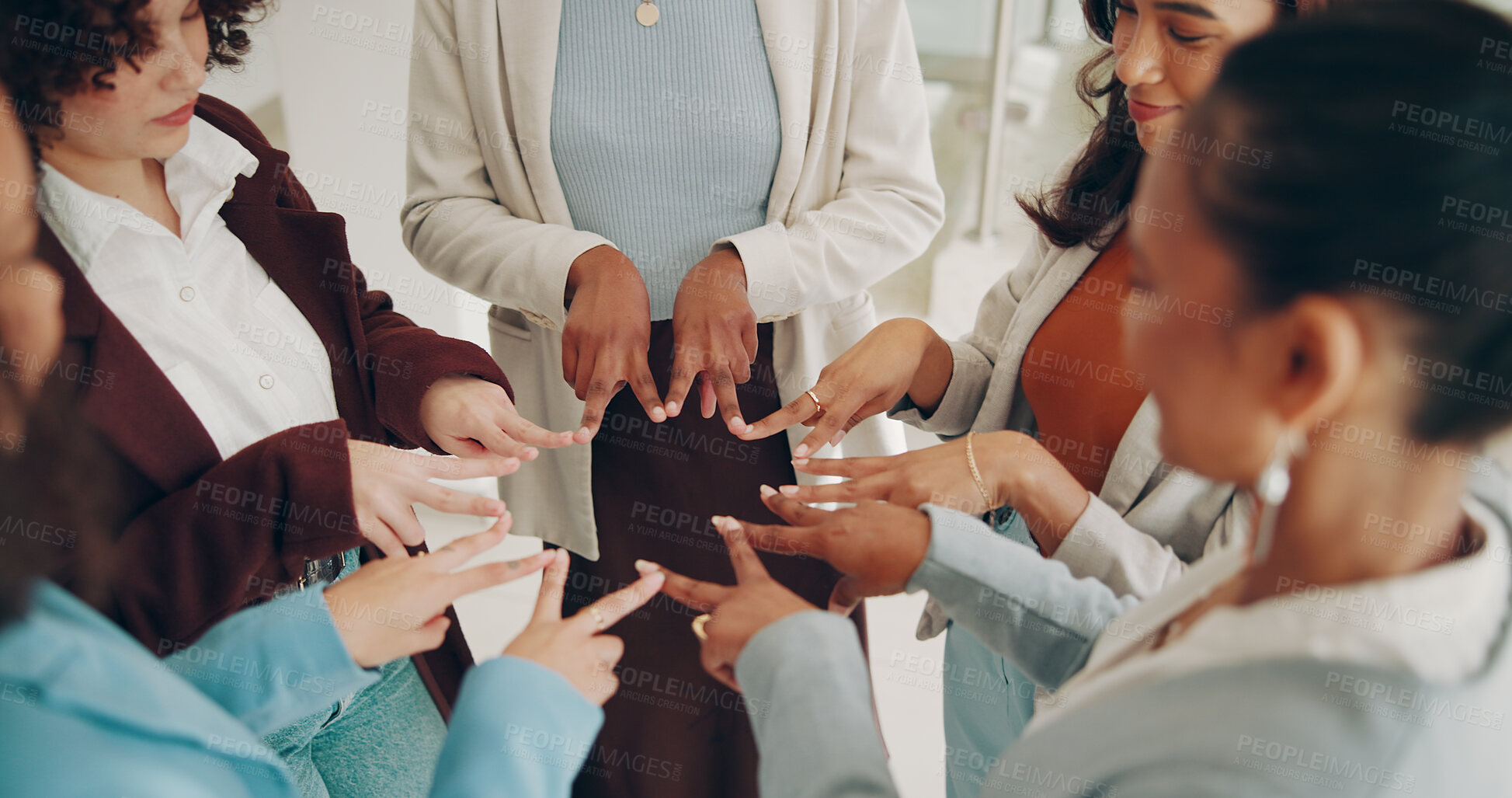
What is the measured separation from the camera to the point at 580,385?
1038mm

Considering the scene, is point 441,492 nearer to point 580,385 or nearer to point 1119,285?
point 580,385

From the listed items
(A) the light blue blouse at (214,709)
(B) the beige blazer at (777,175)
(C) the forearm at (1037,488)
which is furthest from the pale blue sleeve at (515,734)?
(B) the beige blazer at (777,175)

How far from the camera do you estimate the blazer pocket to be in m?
1.27

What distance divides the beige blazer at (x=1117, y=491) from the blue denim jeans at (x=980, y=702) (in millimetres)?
94

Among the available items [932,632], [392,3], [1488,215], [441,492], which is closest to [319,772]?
[441,492]

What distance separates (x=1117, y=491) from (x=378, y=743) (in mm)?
861

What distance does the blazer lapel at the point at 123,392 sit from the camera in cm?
71

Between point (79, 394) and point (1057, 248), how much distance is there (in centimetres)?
100

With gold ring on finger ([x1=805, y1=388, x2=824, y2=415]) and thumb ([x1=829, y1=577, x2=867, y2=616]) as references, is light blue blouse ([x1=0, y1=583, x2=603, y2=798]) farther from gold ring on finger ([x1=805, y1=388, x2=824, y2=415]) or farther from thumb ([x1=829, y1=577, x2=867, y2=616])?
gold ring on finger ([x1=805, y1=388, x2=824, y2=415])

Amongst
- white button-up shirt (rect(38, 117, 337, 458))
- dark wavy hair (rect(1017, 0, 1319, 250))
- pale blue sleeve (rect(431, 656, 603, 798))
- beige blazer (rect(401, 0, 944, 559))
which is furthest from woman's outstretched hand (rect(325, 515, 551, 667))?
dark wavy hair (rect(1017, 0, 1319, 250))

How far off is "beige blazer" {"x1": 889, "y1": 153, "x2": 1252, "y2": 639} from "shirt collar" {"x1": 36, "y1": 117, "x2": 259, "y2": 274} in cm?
83

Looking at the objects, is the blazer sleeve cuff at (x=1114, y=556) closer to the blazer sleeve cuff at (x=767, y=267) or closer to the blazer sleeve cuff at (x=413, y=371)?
the blazer sleeve cuff at (x=767, y=267)

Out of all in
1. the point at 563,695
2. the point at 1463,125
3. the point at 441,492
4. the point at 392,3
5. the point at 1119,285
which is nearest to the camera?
the point at 1463,125

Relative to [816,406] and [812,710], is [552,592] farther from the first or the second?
[816,406]
